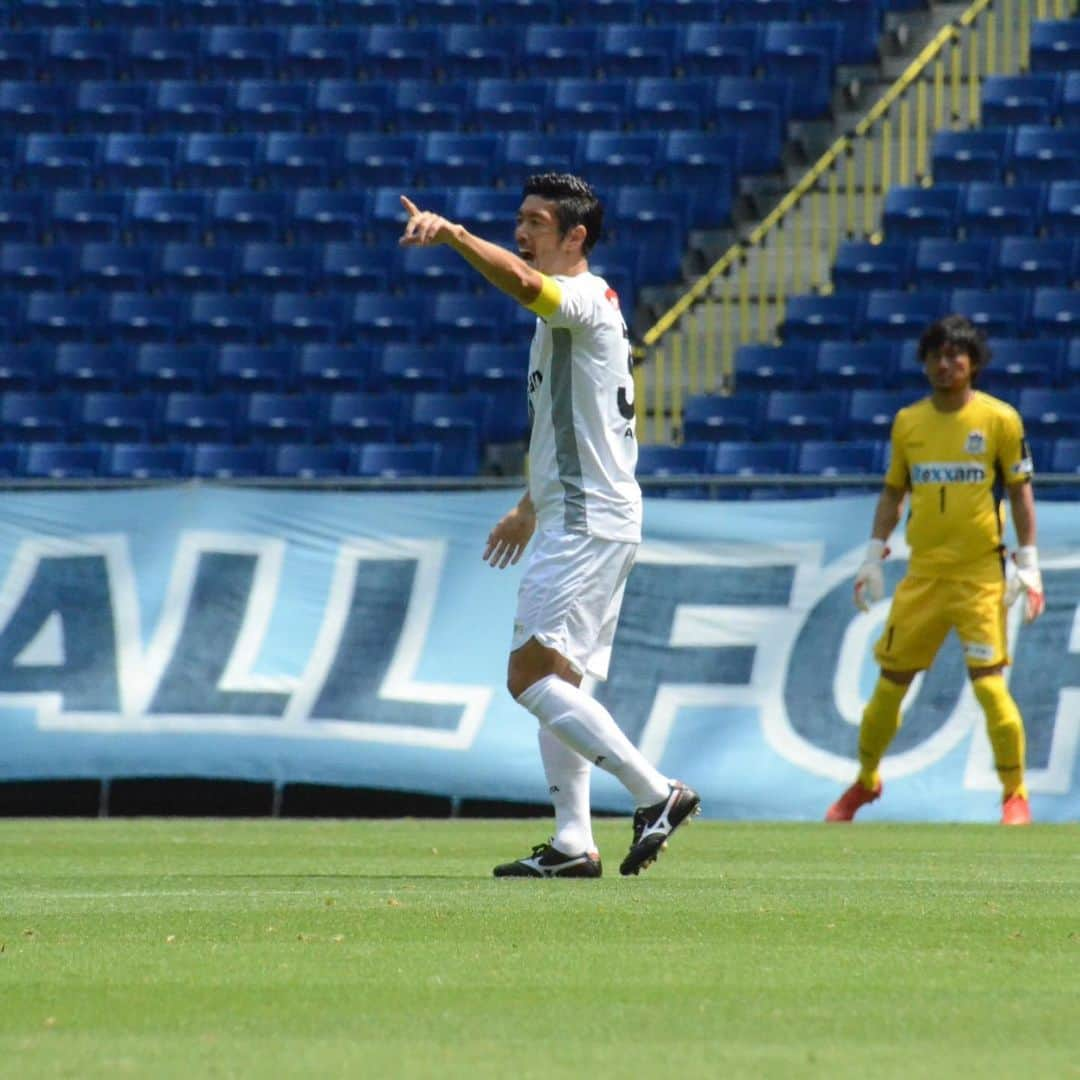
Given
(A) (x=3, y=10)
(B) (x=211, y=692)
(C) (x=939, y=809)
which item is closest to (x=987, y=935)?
(C) (x=939, y=809)

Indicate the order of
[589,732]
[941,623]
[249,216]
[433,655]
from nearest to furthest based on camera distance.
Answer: [589,732]
[941,623]
[433,655]
[249,216]

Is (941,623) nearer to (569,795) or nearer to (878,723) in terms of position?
(878,723)

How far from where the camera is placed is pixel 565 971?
505 cm

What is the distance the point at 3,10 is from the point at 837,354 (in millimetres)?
10720

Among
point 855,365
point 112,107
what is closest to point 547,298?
point 855,365

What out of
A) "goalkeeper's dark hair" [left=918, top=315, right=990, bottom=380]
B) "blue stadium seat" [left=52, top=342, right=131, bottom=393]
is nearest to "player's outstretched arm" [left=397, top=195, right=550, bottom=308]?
"goalkeeper's dark hair" [left=918, top=315, right=990, bottom=380]

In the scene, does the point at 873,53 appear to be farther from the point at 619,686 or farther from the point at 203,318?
the point at 619,686

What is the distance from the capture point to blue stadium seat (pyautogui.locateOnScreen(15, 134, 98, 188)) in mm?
21984

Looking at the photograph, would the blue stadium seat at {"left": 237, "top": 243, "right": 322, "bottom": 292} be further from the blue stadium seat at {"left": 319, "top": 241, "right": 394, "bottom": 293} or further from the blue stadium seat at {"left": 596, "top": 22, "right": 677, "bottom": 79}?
the blue stadium seat at {"left": 596, "top": 22, "right": 677, "bottom": 79}

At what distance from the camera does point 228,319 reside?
1995 centimetres

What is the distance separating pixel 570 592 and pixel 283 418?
1150 cm

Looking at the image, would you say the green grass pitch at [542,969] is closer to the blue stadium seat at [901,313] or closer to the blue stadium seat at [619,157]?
the blue stadium seat at [901,313]

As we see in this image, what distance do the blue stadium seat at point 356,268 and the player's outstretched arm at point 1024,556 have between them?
9.93m

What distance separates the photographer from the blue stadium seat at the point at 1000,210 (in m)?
18.3
